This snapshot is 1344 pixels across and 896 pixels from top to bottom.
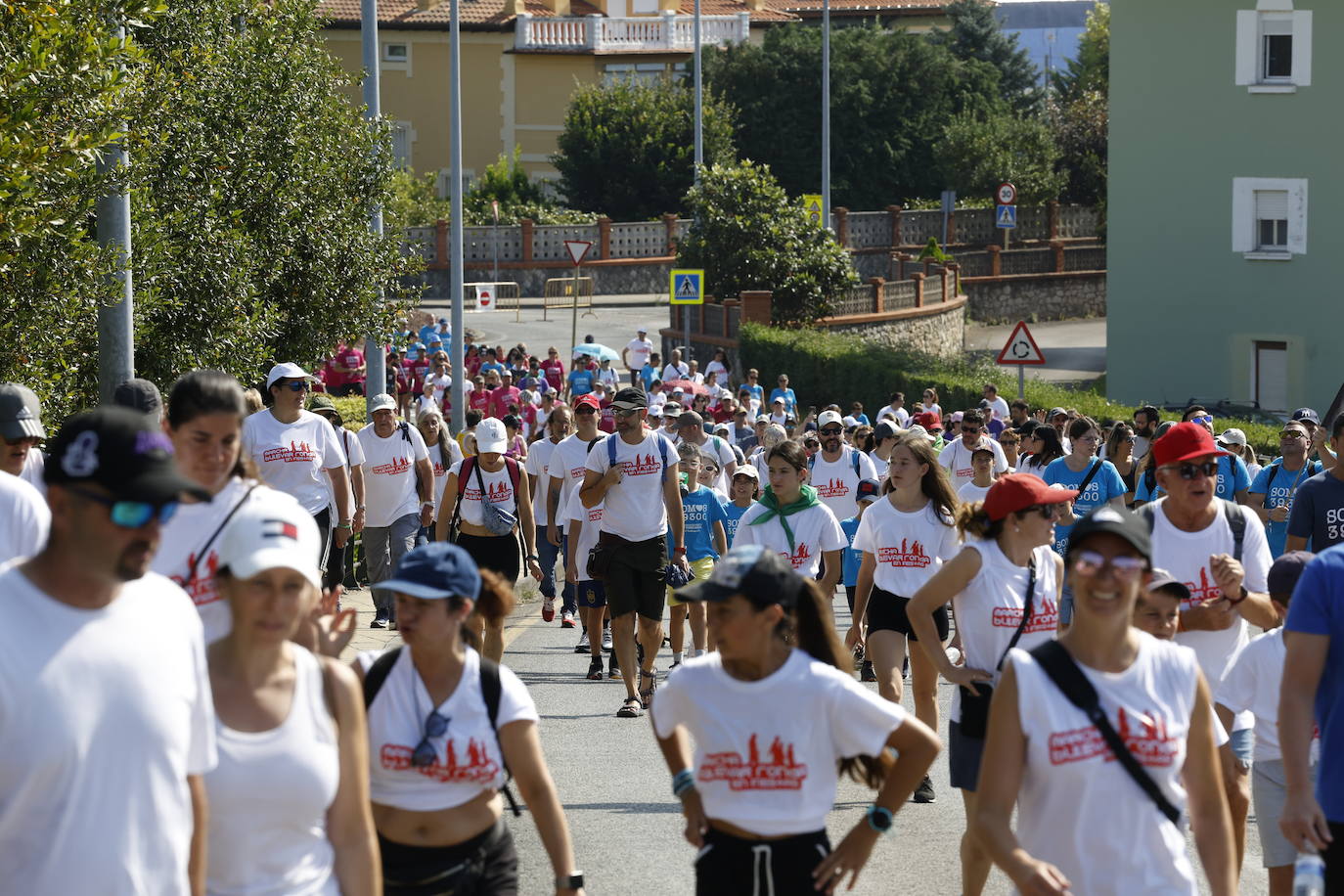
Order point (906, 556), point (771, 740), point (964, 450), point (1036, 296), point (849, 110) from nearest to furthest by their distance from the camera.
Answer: point (771, 740), point (906, 556), point (964, 450), point (1036, 296), point (849, 110)

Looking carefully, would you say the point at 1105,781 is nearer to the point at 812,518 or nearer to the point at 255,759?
the point at 255,759

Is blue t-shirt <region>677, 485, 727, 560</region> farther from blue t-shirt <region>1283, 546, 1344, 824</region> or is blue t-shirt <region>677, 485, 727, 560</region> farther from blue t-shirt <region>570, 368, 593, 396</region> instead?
blue t-shirt <region>570, 368, 593, 396</region>

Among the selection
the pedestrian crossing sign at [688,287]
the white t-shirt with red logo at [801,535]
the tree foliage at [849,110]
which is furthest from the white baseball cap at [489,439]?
the tree foliage at [849,110]

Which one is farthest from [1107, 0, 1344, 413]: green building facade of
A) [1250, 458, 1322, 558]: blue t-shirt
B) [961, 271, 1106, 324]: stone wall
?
[1250, 458, 1322, 558]: blue t-shirt

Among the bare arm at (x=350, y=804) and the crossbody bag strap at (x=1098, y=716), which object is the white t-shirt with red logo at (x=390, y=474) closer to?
the bare arm at (x=350, y=804)

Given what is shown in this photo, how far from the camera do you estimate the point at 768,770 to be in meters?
4.97

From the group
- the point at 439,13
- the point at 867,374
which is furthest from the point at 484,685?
the point at 439,13

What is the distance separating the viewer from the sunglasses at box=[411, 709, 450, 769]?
5.00 meters

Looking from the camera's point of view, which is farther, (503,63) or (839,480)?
(503,63)

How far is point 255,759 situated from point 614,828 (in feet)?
16.0

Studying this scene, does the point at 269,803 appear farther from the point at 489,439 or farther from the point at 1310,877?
the point at 489,439

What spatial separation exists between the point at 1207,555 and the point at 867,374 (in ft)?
98.7

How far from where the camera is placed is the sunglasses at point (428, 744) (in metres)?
5.00

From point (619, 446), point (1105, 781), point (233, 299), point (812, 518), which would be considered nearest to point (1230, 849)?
point (1105, 781)
